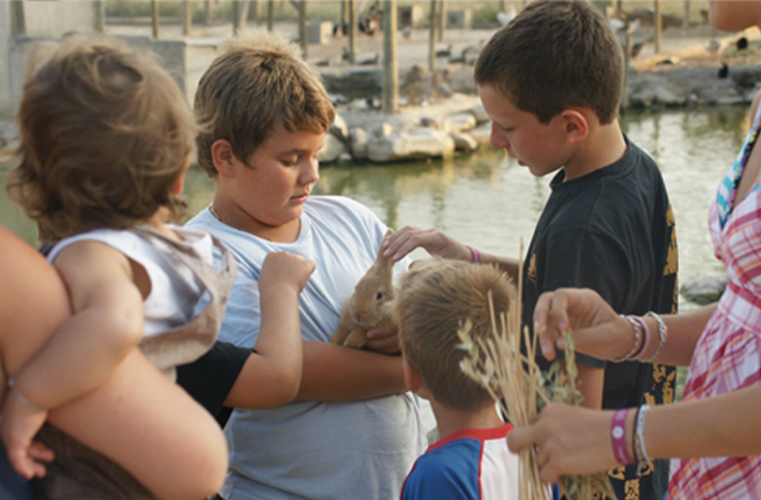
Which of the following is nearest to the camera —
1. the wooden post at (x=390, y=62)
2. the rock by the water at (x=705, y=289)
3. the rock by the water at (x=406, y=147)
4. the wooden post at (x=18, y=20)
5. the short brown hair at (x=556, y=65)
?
the short brown hair at (x=556, y=65)

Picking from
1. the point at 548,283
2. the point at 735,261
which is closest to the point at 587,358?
the point at 548,283

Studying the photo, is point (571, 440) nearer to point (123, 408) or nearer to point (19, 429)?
point (123, 408)

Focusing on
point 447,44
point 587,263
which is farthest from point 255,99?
point 447,44

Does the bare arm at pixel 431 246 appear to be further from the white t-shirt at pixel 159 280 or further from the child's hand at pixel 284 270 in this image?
the white t-shirt at pixel 159 280

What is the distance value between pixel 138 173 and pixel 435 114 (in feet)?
48.9

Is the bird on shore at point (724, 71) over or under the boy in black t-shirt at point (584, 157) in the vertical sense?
under

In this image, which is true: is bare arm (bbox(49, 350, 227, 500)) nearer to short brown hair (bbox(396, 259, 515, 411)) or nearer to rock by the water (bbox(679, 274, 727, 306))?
short brown hair (bbox(396, 259, 515, 411))

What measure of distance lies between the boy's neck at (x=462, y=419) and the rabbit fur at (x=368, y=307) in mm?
278

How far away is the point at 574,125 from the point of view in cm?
230

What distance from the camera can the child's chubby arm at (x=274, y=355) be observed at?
6.29ft

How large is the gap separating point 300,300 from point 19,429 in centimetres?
104

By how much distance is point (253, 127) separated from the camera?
225cm

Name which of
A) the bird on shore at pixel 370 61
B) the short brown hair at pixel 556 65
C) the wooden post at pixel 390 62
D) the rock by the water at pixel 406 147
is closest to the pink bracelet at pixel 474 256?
the short brown hair at pixel 556 65

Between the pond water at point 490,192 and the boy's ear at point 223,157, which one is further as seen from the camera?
the pond water at point 490,192
